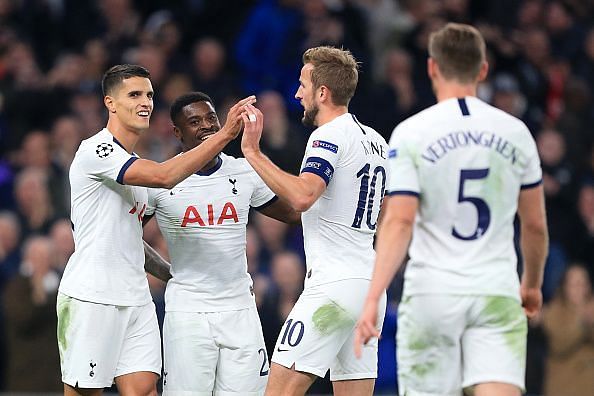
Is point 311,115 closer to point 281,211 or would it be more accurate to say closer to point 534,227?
point 281,211

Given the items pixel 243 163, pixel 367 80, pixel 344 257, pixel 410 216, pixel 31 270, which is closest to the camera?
pixel 410 216

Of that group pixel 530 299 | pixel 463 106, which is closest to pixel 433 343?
pixel 530 299

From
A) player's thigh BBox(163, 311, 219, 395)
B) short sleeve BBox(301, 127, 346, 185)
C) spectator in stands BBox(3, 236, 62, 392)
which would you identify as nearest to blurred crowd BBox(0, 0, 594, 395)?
spectator in stands BBox(3, 236, 62, 392)

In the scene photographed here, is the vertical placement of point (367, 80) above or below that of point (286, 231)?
above

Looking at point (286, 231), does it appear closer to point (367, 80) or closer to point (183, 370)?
point (367, 80)

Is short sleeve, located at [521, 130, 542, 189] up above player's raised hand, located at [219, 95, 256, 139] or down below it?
below

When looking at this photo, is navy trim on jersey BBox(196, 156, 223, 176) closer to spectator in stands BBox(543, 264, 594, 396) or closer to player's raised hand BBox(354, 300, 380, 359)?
player's raised hand BBox(354, 300, 380, 359)

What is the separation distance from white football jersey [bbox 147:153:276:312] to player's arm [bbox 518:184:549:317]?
7.18ft

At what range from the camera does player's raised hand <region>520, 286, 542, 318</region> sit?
254 inches

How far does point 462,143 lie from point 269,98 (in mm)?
7092

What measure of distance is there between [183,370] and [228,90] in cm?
624

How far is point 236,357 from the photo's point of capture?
25.9 feet

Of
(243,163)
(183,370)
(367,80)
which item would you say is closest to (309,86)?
(243,163)

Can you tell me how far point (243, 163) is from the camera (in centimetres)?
817
